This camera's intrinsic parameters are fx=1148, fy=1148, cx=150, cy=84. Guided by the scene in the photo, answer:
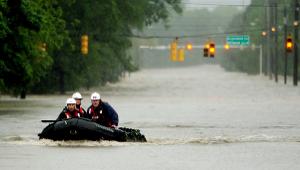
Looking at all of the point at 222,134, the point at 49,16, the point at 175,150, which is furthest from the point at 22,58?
the point at 175,150

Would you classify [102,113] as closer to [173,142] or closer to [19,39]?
[173,142]

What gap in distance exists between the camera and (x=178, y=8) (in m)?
94.5

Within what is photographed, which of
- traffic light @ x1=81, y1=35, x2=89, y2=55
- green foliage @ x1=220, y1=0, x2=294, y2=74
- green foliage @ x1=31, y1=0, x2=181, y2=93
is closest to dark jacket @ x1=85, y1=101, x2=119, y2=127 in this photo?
green foliage @ x1=31, y1=0, x2=181, y2=93

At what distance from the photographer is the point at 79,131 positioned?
103ft

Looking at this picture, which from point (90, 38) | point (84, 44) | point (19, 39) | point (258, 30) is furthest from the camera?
point (258, 30)

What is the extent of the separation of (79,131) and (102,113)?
3.79 ft

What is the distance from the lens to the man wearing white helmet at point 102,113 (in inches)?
1265

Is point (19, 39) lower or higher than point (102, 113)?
higher

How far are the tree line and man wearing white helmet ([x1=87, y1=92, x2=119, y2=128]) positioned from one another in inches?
644

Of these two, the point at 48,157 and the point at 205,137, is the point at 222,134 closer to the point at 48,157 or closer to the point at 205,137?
the point at 205,137

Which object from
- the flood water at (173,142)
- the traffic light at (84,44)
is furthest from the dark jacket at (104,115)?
the traffic light at (84,44)

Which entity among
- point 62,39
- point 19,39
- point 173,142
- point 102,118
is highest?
point 19,39

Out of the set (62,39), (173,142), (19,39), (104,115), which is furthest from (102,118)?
(62,39)

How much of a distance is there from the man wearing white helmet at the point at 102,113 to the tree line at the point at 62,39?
16.3m
